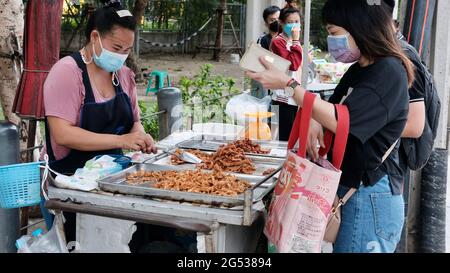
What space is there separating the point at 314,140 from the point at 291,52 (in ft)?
10.2

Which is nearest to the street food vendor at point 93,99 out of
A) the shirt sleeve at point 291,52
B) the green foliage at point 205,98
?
the shirt sleeve at point 291,52

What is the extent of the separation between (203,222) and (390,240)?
83 centimetres

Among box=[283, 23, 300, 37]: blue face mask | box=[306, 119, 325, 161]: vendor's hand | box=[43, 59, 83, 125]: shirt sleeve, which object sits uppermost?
box=[283, 23, 300, 37]: blue face mask

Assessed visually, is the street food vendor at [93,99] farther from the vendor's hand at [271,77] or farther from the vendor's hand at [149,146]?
the vendor's hand at [271,77]

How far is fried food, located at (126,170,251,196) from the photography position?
7.82 ft

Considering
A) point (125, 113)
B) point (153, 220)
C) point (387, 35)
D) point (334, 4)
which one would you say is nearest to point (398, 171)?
point (387, 35)

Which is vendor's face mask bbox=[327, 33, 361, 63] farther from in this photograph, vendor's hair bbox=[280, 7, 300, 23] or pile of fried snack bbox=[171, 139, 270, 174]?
vendor's hair bbox=[280, 7, 300, 23]

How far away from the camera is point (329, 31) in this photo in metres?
2.21

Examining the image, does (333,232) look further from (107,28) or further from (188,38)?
(188,38)

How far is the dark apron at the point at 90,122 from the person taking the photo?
2682mm

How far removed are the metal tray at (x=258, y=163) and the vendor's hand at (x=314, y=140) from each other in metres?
0.52

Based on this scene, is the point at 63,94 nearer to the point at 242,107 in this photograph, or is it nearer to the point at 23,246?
the point at 23,246

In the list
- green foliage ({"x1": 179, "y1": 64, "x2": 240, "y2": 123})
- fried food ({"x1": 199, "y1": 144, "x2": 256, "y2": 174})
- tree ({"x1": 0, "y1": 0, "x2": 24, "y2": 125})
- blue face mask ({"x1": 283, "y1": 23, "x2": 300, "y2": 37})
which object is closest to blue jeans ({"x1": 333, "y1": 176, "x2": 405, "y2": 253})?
fried food ({"x1": 199, "y1": 144, "x2": 256, "y2": 174})

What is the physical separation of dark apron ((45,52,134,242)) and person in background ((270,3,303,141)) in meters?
2.77
